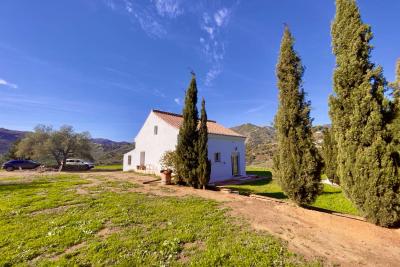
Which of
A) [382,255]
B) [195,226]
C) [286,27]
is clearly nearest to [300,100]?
[286,27]

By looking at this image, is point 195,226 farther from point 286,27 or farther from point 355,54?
point 286,27

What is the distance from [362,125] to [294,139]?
7.39ft

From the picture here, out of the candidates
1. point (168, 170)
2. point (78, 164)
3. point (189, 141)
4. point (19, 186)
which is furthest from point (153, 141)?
point (78, 164)

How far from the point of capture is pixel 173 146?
741 inches

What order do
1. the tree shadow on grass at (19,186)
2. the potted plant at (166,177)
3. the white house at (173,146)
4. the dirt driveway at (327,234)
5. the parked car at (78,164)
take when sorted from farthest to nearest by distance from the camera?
the parked car at (78,164)
the white house at (173,146)
the potted plant at (166,177)
the tree shadow on grass at (19,186)
the dirt driveway at (327,234)

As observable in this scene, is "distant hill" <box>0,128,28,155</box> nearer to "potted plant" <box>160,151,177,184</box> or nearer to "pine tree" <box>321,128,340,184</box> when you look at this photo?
"potted plant" <box>160,151,177,184</box>

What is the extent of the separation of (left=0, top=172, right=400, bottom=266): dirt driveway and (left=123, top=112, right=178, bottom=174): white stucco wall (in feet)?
39.5

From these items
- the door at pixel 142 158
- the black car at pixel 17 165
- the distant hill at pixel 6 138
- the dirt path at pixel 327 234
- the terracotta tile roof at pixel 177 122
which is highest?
the distant hill at pixel 6 138

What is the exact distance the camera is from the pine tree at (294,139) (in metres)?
7.98

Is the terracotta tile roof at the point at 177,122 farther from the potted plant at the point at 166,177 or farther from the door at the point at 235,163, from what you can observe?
the potted plant at the point at 166,177

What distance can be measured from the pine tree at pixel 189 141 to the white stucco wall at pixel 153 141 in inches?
188

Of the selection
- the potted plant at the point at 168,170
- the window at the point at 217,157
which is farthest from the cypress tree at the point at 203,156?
the window at the point at 217,157

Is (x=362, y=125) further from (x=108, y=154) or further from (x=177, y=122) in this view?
(x=108, y=154)

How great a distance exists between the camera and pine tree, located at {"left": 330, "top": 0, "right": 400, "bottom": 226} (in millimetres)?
6031
